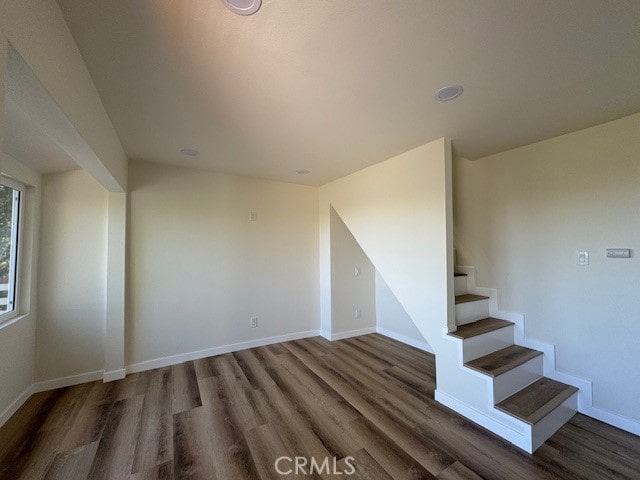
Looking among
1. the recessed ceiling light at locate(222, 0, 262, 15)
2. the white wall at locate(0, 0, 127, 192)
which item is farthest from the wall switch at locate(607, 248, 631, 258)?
the white wall at locate(0, 0, 127, 192)

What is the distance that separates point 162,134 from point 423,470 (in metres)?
3.33

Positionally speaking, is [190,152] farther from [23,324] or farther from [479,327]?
[479,327]

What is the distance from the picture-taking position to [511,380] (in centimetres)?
211

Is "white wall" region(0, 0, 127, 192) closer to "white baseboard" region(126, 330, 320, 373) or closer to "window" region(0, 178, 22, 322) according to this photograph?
"window" region(0, 178, 22, 322)

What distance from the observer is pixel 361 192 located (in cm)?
330

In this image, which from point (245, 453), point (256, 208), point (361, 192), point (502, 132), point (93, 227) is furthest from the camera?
point (256, 208)

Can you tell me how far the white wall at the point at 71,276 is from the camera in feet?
8.42

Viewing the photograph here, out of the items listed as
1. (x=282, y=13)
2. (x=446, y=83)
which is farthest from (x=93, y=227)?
(x=446, y=83)

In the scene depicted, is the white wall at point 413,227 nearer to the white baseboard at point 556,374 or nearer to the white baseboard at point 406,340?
the white baseboard at point 556,374

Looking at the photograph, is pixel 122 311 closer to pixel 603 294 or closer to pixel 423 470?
pixel 423 470

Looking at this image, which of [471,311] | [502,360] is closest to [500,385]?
[502,360]

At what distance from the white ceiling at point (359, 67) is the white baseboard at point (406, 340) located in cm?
273

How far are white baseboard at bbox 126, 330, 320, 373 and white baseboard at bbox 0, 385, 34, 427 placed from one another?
76cm

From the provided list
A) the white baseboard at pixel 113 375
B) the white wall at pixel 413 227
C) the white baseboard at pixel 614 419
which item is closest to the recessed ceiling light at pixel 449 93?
the white wall at pixel 413 227
